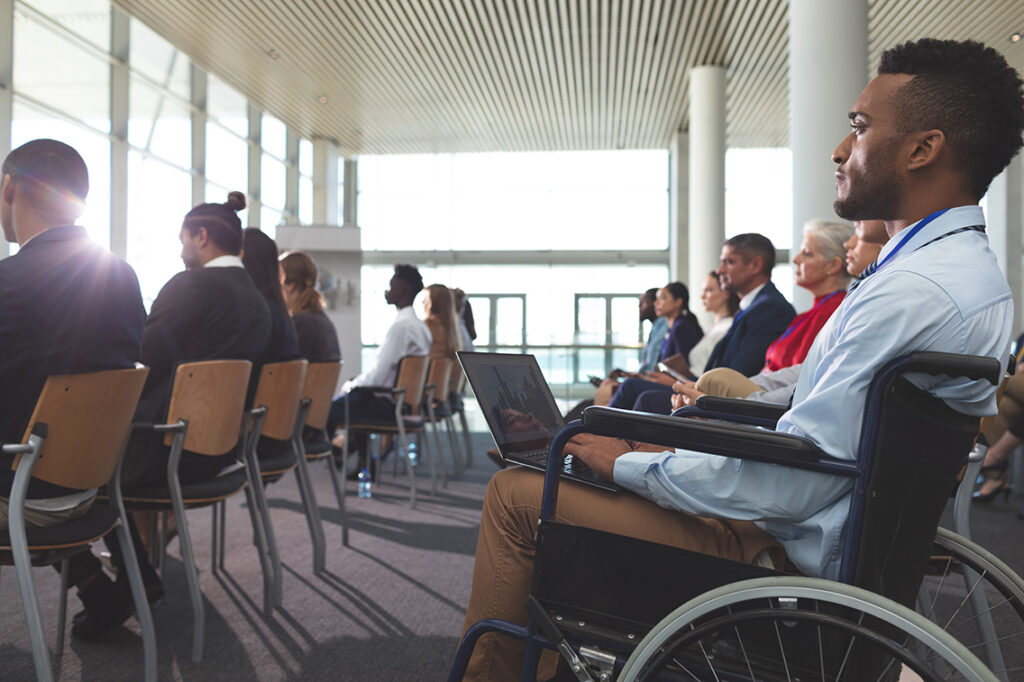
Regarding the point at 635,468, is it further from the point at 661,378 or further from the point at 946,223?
the point at 661,378

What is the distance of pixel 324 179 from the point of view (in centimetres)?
1393

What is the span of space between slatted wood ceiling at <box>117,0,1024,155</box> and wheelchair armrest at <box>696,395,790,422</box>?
25.0ft

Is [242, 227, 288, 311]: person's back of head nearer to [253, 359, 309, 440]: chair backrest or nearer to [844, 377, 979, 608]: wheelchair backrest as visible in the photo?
[253, 359, 309, 440]: chair backrest

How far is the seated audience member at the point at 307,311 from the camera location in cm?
444

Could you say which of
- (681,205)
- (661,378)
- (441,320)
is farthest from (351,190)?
(661,378)

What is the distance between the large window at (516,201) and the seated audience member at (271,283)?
12.4 metres

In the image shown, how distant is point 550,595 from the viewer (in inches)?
47.1

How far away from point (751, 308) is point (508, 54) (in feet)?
25.1

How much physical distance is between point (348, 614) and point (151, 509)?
722mm

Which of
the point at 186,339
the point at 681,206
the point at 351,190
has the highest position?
the point at 351,190

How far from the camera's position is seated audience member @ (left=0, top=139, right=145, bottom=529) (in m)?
1.71

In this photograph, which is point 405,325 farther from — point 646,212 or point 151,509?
point 646,212

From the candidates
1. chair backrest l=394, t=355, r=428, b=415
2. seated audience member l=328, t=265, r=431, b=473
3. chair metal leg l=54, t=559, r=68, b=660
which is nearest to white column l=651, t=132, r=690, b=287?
seated audience member l=328, t=265, r=431, b=473

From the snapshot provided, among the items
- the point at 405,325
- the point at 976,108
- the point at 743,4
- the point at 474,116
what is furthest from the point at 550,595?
the point at 474,116
